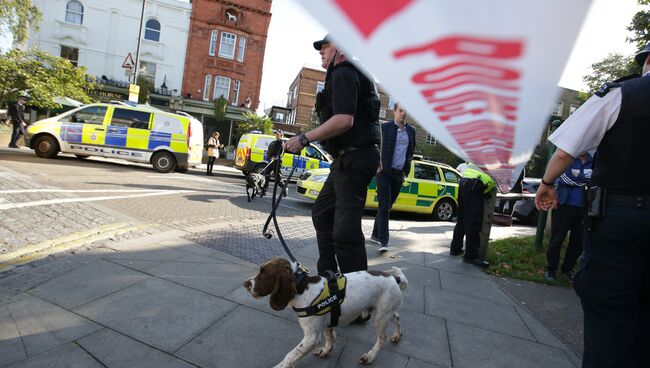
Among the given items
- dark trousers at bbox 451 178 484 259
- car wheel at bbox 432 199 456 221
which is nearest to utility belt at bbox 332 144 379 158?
dark trousers at bbox 451 178 484 259

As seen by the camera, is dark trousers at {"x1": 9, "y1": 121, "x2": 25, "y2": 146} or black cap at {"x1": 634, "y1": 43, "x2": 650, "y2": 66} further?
dark trousers at {"x1": 9, "y1": 121, "x2": 25, "y2": 146}

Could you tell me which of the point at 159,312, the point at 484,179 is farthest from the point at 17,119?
the point at 484,179

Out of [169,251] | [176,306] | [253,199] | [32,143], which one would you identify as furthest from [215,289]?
[32,143]

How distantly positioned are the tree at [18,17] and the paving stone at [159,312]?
18.6 meters

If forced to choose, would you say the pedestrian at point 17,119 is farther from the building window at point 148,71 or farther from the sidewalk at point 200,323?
the sidewalk at point 200,323

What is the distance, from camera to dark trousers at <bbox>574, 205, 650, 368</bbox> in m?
1.70

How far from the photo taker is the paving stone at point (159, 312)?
2.27 metres

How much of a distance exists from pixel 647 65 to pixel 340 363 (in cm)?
234

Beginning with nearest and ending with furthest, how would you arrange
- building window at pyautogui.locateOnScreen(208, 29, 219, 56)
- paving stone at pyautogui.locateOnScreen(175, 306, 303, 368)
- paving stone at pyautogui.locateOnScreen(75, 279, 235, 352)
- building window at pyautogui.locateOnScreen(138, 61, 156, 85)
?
paving stone at pyautogui.locateOnScreen(175, 306, 303, 368) → paving stone at pyautogui.locateOnScreen(75, 279, 235, 352) → building window at pyautogui.locateOnScreen(138, 61, 156, 85) → building window at pyautogui.locateOnScreen(208, 29, 219, 56)

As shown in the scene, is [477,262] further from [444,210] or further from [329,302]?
[444,210]

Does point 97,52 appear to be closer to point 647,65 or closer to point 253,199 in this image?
point 253,199

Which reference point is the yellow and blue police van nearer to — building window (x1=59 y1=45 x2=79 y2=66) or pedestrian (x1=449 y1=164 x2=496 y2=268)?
pedestrian (x1=449 y1=164 x2=496 y2=268)

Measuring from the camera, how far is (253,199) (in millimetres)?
9016

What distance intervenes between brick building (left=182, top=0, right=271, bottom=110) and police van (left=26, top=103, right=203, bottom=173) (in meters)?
15.4
